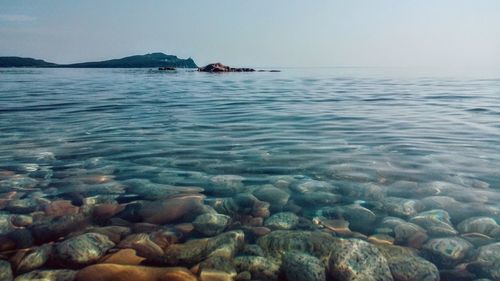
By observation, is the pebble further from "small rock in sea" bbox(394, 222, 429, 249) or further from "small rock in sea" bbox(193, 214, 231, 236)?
"small rock in sea" bbox(394, 222, 429, 249)

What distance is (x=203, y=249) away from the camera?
3.99 m

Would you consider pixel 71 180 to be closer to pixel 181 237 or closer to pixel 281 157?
pixel 181 237

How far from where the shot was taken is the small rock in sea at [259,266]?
3.57m

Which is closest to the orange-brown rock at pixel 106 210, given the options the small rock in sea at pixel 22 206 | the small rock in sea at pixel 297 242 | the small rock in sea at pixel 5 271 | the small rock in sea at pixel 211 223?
the small rock in sea at pixel 22 206

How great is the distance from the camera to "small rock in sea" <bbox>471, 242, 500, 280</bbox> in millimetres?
3520

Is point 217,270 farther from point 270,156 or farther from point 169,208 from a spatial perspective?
point 270,156

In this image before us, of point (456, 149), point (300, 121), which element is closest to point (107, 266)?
point (456, 149)

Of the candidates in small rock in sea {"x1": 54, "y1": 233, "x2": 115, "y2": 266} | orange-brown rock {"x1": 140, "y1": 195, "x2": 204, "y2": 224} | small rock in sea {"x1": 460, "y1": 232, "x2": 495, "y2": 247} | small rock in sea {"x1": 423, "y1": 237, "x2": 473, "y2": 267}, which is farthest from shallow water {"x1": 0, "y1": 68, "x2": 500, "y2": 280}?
small rock in sea {"x1": 54, "y1": 233, "x2": 115, "y2": 266}

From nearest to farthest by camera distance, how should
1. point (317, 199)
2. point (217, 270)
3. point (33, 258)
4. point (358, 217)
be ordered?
1. point (217, 270)
2. point (33, 258)
3. point (358, 217)
4. point (317, 199)

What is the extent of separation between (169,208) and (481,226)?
3791 mm

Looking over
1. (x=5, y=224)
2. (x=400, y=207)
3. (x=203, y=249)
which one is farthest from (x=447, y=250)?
(x=5, y=224)

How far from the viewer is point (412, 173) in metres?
6.12

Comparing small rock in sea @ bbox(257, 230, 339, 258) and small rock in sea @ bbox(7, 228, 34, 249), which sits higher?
small rock in sea @ bbox(257, 230, 339, 258)

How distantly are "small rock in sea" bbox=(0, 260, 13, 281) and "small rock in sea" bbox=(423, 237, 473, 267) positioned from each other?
4.10 meters
